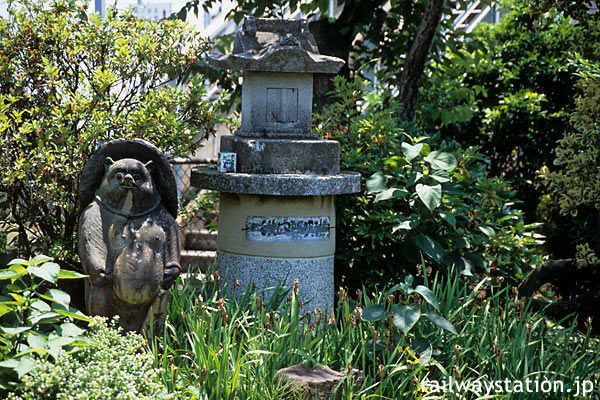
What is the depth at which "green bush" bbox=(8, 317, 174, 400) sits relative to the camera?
2.99 meters

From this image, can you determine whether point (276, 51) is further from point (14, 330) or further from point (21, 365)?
point (21, 365)

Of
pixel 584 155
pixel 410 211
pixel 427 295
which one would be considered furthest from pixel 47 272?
pixel 584 155

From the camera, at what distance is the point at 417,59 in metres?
7.27

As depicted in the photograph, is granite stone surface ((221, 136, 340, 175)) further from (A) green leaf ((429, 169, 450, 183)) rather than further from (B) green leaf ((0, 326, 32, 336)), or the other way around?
(B) green leaf ((0, 326, 32, 336))

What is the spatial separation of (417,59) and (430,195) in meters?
2.66

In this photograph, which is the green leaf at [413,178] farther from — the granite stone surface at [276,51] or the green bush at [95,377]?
the green bush at [95,377]

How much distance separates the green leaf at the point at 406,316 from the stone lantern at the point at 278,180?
105cm

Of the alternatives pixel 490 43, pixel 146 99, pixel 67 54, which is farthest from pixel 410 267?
pixel 490 43

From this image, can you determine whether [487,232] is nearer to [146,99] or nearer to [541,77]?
[146,99]

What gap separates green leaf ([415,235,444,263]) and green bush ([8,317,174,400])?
2431 millimetres

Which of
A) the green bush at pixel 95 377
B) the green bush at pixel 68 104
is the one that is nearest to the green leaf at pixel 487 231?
the green bush at pixel 68 104

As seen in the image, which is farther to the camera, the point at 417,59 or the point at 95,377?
the point at 417,59

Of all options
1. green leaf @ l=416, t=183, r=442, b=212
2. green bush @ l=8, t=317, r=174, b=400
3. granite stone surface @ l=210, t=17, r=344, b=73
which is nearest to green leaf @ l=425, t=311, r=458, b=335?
green leaf @ l=416, t=183, r=442, b=212

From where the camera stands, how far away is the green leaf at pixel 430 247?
17.0 ft
